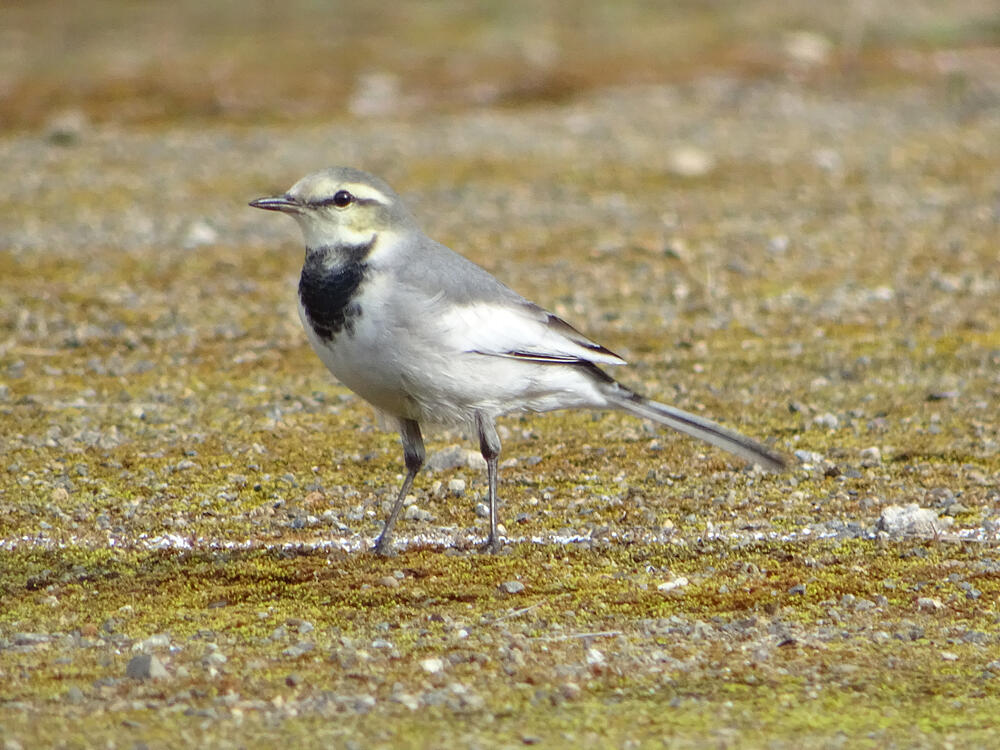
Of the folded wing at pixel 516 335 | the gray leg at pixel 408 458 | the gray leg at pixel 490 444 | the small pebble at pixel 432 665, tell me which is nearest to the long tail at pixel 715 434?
the folded wing at pixel 516 335

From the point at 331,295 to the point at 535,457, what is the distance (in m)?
2.24

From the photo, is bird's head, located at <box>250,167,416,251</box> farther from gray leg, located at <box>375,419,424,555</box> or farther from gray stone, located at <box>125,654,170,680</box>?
gray stone, located at <box>125,654,170,680</box>

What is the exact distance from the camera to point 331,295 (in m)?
6.73

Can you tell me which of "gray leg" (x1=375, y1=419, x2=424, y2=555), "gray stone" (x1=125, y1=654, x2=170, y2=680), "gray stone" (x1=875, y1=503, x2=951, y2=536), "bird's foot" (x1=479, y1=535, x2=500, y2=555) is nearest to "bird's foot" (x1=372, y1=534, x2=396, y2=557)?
"gray leg" (x1=375, y1=419, x2=424, y2=555)

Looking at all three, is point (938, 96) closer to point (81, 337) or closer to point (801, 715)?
point (81, 337)

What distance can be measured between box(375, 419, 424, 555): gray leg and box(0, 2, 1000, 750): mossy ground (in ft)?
0.44

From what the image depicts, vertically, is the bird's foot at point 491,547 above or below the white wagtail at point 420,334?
below

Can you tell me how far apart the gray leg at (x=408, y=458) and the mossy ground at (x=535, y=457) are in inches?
5.3

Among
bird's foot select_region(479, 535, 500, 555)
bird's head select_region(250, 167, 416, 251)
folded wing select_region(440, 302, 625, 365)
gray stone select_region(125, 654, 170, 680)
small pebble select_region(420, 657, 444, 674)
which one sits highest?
bird's head select_region(250, 167, 416, 251)

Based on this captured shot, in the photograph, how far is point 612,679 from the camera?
5484mm

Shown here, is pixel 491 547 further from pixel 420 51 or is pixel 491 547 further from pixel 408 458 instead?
pixel 420 51

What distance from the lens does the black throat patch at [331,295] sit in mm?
6660

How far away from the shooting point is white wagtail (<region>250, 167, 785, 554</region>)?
668 cm

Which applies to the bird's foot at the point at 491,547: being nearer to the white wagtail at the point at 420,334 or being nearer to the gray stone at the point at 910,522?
the white wagtail at the point at 420,334
